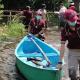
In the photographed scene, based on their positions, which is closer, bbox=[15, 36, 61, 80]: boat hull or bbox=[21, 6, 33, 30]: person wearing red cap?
bbox=[15, 36, 61, 80]: boat hull

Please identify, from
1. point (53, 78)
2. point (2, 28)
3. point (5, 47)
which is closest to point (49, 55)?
point (53, 78)

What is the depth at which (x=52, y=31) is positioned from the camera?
80.2 ft

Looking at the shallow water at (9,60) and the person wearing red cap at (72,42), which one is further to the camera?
the shallow water at (9,60)

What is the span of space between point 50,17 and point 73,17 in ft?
66.0

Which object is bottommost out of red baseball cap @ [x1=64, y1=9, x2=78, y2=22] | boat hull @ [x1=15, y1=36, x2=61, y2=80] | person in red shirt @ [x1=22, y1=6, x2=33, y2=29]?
person in red shirt @ [x1=22, y1=6, x2=33, y2=29]

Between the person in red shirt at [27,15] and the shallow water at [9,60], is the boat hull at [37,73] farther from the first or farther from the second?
the person in red shirt at [27,15]

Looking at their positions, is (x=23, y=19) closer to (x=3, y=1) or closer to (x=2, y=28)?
(x=2, y=28)

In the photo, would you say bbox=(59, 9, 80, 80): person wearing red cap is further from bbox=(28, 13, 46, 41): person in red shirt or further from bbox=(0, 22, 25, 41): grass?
bbox=(0, 22, 25, 41): grass

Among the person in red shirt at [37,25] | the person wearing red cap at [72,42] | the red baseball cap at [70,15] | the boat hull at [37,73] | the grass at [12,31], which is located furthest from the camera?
the grass at [12,31]

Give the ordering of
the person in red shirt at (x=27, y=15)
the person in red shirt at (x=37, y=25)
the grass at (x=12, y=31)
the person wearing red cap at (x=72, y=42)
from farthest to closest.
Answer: the person in red shirt at (x=27, y=15)
the grass at (x=12, y=31)
the person in red shirt at (x=37, y=25)
the person wearing red cap at (x=72, y=42)

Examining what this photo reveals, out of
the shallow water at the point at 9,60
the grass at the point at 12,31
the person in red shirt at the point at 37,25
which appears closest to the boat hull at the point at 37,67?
the shallow water at the point at 9,60

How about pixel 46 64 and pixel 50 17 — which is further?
pixel 50 17

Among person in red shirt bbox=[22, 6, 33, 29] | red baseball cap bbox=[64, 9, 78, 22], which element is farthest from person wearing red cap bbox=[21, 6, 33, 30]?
red baseball cap bbox=[64, 9, 78, 22]

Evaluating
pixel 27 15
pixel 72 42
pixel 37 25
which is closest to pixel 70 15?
pixel 72 42
